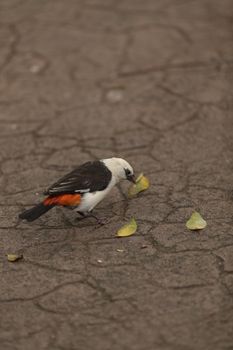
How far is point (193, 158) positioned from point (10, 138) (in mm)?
1904

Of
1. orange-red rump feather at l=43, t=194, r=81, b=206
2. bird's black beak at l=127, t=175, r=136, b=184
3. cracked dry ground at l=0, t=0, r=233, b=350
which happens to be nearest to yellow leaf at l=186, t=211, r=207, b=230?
cracked dry ground at l=0, t=0, r=233, b=350

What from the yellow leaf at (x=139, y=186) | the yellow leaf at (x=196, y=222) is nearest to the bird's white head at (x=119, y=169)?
the yellow leaf at (x=139, y=186)

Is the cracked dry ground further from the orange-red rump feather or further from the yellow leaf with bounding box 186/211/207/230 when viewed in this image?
the orange-red rump feather

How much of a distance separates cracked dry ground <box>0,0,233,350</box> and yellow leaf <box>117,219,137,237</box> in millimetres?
54

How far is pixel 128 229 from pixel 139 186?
709 millimetres

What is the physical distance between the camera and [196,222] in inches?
221

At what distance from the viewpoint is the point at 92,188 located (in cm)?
559

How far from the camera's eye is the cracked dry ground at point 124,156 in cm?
462

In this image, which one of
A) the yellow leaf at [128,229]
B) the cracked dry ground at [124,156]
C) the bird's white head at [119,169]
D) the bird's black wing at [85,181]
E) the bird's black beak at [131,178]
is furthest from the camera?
the bird's black beak at [131,178]

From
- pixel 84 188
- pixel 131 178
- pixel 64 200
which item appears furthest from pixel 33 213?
pixel 131 178

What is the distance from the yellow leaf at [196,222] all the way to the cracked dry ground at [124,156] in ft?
0.19

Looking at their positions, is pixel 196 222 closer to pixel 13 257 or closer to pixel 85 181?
pixel 85 181

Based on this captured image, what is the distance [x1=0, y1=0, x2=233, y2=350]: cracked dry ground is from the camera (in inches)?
182

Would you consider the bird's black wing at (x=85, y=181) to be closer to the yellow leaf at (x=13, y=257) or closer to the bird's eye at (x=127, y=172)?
the bird's eye at (x=127, y=172)
